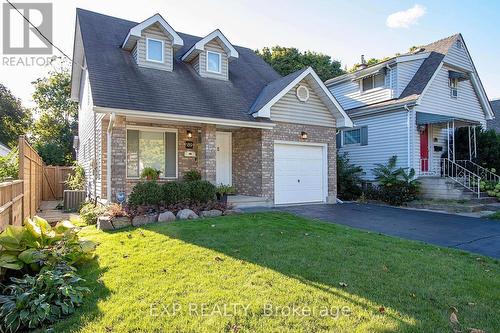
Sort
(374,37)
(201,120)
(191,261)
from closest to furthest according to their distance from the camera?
(191,261)
(201,120)
(374,37)

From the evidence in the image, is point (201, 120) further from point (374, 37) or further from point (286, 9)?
point (374, 37)

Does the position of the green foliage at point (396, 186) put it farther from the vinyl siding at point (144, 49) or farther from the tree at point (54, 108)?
the tree at point (54, 108)

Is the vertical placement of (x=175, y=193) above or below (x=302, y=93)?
below

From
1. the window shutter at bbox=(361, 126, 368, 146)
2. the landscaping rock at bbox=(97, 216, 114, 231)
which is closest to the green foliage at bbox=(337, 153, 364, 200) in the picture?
the window shutter at bbox=(361, 126, 368, 146)

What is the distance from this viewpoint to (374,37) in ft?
45.8

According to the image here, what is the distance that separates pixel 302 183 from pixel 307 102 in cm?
326

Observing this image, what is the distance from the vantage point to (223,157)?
13.4 m

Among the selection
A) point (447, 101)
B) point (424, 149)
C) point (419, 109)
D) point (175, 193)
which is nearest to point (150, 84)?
point (175, 193)

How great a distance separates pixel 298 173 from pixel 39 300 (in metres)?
10.4

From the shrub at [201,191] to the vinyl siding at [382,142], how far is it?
10.1m

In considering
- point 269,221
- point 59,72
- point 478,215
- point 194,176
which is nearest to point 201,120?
point 194,176

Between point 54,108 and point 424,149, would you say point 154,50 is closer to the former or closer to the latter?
point 424,149

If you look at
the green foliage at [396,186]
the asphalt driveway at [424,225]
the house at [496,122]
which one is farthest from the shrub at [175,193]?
the house at [496,122]

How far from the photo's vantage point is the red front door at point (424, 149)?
1580 cm
